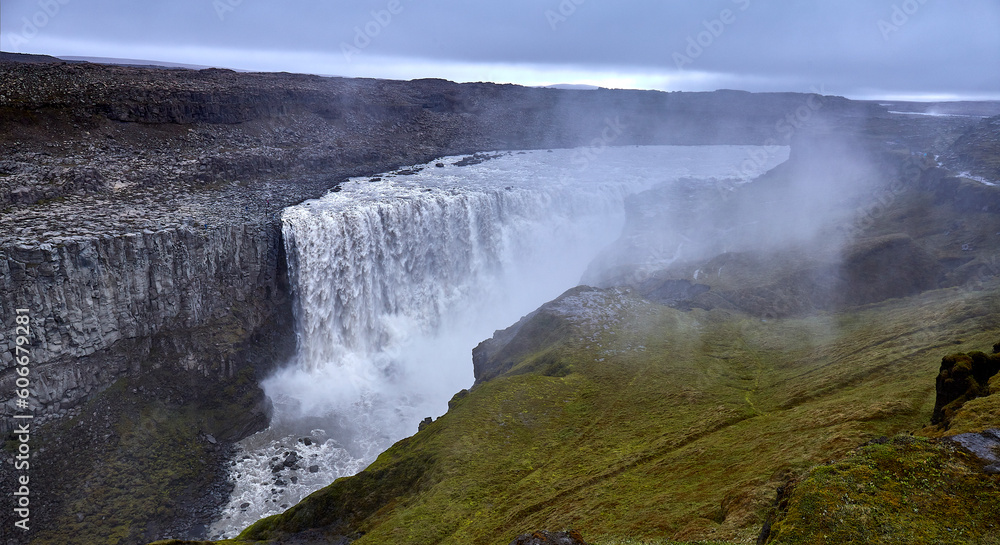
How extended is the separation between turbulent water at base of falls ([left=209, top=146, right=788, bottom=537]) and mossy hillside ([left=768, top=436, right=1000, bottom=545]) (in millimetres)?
28932

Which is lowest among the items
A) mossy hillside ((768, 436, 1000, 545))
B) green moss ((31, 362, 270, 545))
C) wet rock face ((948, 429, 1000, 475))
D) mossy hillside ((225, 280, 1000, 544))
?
green moss ((31, 362, 270, 545))

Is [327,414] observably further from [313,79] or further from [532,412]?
[313,79]

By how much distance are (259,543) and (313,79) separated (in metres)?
85.4

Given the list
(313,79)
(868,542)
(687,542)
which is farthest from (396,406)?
(313,79)

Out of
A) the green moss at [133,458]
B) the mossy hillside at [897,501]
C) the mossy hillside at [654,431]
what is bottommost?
the green moss at [133,458]

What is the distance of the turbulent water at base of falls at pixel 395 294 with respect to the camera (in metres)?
36.3

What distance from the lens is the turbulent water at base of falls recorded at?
36.3 metres

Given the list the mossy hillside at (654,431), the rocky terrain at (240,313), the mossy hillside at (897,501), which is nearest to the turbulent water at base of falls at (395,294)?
the rocky terrain at (240,313)

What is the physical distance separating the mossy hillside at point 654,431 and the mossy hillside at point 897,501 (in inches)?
99.3

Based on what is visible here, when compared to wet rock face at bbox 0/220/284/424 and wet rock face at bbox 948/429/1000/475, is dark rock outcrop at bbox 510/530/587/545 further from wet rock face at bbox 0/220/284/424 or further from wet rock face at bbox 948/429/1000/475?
wet rock face at bbox 0/220/284/424

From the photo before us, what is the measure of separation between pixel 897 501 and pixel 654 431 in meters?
14.8

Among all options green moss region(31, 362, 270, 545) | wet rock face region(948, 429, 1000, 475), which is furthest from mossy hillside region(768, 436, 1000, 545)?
green moss region(31, 362, 270, 545)

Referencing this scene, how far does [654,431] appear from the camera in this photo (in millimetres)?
25312

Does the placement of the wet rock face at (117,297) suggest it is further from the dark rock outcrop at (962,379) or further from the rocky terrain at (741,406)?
the dark rock outcrop at (962,379)
